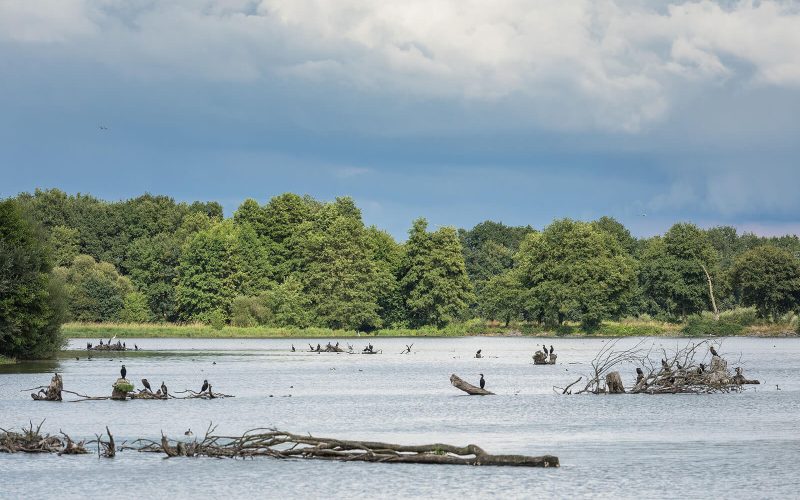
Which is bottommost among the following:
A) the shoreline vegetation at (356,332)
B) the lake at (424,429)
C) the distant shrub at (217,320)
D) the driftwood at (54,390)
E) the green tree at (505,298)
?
the lake at (424,429)

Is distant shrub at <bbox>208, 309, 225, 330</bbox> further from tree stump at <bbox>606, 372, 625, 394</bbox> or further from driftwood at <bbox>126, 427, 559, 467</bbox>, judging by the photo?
driftwood at <bbox>126, 427, 559, 467</bbox>

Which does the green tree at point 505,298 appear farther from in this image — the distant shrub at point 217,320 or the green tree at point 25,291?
the green tree at point 25,291

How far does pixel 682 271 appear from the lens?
497ft

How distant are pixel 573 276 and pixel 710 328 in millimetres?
18597

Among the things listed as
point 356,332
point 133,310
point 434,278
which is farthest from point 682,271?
point 133,310

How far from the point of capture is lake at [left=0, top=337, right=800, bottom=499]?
29.5 metres

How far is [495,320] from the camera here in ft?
559

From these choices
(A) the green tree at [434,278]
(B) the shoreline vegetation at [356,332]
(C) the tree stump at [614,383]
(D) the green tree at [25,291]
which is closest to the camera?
(C) the tree stump at [614,383]

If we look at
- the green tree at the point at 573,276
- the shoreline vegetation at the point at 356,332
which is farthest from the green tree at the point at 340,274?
the green tree at the point at 573,276

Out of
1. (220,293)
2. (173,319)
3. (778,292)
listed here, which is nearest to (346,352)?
(220,293)

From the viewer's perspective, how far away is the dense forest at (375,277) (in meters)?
146

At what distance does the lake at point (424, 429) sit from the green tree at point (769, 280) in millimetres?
62261

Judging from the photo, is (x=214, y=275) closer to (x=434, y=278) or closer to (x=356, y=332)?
(x=356, y=332)

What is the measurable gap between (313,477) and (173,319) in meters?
133
